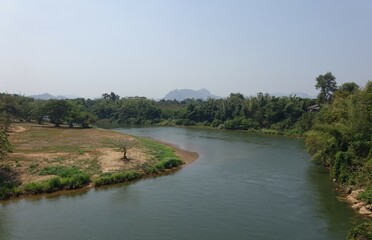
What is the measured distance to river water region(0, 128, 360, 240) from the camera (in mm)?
20359

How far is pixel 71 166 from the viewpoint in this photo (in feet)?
108

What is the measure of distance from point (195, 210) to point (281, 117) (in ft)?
218

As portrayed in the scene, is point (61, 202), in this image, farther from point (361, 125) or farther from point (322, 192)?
point (361, 125)

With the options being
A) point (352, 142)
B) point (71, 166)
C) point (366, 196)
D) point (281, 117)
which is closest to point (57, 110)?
point (71, 166)

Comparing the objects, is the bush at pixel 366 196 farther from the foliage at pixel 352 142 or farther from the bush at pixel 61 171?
the bush at pixel 61 171

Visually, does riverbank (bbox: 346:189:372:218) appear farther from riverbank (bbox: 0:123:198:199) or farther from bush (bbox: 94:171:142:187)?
bush (bbox: 94:171:142:187)

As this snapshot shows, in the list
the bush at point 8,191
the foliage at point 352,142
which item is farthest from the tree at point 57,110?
the foliage at point 352,142

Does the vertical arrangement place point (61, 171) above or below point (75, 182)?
above

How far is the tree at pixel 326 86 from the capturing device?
81938mm

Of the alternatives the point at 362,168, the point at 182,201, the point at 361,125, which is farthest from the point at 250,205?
the point at 361,125

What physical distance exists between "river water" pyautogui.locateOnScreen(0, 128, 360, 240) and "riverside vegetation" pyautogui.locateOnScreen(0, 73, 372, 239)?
6.93ft

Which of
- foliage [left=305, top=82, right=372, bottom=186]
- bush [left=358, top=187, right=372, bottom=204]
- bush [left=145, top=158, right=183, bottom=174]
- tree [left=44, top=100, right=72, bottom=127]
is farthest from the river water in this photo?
tree [left=44, top=100, right=72, bottom=127]

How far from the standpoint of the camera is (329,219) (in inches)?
891

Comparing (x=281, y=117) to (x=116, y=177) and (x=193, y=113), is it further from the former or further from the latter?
(x=116, y=177)
